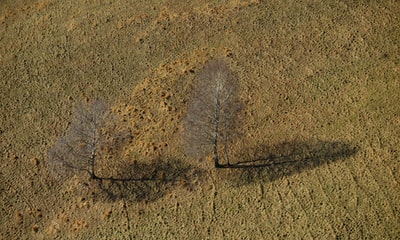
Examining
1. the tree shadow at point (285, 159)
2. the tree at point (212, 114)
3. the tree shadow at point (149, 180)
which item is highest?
the tree at point (212, 114)

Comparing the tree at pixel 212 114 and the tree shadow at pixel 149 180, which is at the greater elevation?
the tree at pixel 212 114

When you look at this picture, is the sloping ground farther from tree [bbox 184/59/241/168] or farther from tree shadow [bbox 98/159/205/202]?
tree [bbox 184/59/241/168]

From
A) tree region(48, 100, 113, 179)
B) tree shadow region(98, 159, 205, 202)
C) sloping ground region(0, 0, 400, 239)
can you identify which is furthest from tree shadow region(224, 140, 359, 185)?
tree region(48, 100, 113, 179)

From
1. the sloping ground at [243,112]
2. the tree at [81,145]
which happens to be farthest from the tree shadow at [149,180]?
the tree at [81,145]

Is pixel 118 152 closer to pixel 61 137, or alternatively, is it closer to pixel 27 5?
pixel 61 137

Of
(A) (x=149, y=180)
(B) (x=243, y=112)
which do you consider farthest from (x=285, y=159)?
(A) (x=149, y=180)

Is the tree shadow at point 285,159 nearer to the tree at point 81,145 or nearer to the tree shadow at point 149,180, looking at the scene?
→ the tree shadow at point 149,180
